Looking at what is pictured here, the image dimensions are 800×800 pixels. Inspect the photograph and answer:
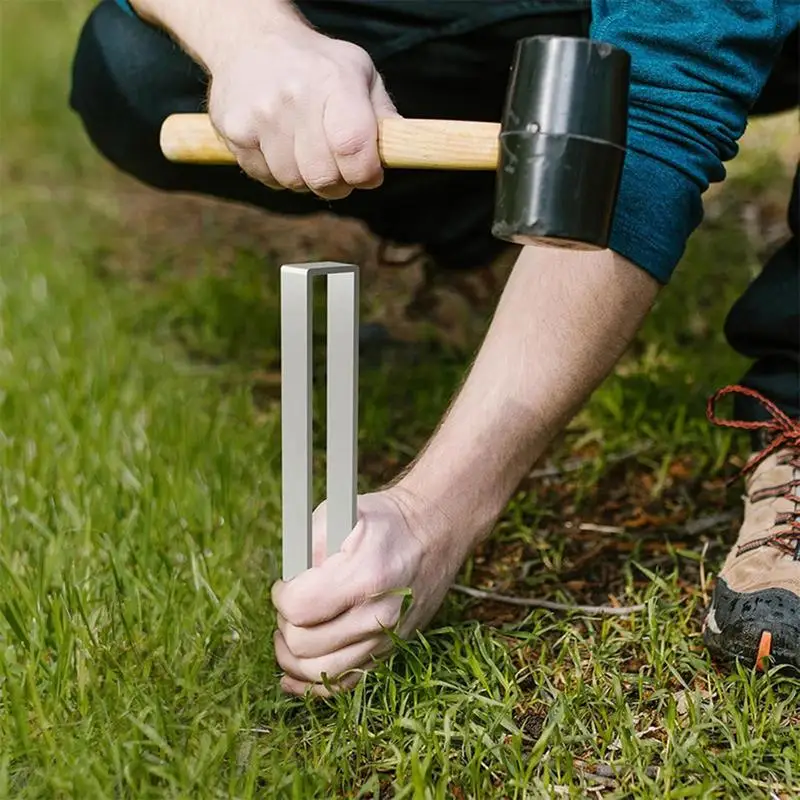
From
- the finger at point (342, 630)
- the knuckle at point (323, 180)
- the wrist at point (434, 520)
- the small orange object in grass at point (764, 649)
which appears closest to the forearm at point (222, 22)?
the knuckle at point (323, 180)

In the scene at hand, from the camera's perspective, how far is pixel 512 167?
1.21 m

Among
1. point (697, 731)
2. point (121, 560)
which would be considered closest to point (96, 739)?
point (121, 560)

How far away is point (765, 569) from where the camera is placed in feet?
5.07

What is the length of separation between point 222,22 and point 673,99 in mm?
545

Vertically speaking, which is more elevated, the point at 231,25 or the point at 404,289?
the point at 231,25

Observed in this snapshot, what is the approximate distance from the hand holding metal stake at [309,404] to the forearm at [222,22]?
345 mm

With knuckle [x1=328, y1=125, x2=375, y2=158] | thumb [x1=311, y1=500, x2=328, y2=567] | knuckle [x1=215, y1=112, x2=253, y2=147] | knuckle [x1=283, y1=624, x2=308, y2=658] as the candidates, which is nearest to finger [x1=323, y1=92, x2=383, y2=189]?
knuckle [x1=328, y1=125, x2=375, y2=158]

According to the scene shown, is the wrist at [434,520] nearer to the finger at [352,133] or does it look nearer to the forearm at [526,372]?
the forearm at [526,372]

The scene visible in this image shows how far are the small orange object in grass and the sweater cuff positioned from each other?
0.44 m

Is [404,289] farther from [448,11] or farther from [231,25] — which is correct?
[231,25]

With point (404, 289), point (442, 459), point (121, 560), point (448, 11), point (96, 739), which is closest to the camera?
point (96, 739)

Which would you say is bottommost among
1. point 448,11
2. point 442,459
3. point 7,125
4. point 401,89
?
point 7,125

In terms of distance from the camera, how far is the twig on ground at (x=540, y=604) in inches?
63.7

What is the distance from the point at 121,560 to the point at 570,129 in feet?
2.71
